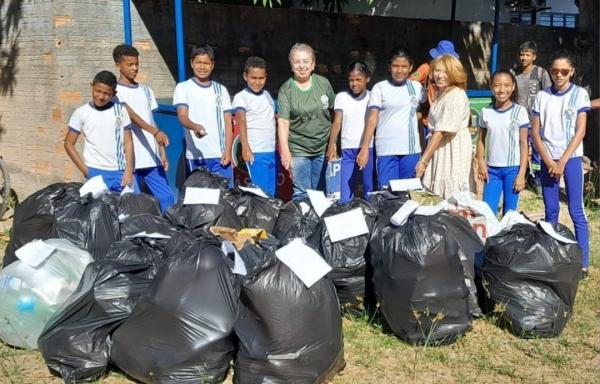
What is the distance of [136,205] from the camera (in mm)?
3945

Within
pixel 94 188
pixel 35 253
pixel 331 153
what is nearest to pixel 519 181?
pixel 331 153

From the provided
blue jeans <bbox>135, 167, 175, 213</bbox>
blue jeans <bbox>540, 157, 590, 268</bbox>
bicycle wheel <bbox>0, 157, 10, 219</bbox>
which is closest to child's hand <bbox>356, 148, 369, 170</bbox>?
blue jeans <bbox>540, 157, 590, 268</bbox>

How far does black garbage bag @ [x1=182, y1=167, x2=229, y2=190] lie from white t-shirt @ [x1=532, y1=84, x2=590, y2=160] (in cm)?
236

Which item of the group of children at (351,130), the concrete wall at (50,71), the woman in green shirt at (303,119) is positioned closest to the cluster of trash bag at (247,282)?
the group of children at (351,130)

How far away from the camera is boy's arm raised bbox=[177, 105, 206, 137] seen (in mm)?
4398

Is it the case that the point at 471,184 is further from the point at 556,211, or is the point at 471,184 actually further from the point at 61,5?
the point at 61,5

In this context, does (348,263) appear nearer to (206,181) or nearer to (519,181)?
(206,181)

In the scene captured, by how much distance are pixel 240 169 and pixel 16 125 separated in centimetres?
259

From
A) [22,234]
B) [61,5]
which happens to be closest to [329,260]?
[22,234]

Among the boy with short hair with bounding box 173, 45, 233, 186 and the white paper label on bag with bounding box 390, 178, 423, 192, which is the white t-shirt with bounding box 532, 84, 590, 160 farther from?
the boy with short hair with bounding box 173, 45, 233, 186

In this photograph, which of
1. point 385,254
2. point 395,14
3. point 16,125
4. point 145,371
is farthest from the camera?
point 395,14

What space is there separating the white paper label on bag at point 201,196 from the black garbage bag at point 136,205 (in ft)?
0.77

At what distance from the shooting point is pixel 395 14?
37.3 ft

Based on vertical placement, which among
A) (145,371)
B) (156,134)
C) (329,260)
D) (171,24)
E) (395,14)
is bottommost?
(145,371)
